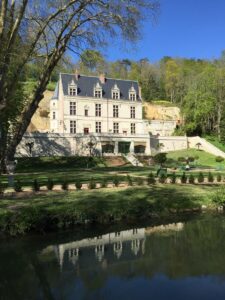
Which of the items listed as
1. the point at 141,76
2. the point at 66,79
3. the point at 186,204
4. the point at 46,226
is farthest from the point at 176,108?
the point at 46,226

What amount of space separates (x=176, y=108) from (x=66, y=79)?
3026 centimetres

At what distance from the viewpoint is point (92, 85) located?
57.2m

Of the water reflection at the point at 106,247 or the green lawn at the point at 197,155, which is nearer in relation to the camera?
the water reflection at the point at 106,247

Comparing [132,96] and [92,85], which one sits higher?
[92,85]

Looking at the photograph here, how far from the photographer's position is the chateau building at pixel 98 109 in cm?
5378

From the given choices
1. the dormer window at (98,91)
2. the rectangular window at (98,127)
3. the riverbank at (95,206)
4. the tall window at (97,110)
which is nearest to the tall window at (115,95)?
the dormer window at (98,91)

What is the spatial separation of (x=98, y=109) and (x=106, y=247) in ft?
147

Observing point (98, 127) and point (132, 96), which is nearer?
point (98, 127)

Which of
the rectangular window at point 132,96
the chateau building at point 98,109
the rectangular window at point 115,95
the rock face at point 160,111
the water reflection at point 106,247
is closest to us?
the water reflection at point 106,247

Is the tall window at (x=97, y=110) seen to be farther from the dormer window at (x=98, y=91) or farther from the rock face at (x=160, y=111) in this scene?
the rock face at (x=160, y=111)

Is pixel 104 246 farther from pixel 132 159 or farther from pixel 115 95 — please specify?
pixel 115 95

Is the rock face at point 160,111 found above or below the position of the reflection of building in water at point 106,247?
above

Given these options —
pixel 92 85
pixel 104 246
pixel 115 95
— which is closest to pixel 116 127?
pixel 115 95

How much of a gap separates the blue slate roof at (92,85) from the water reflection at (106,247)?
4174 cm
